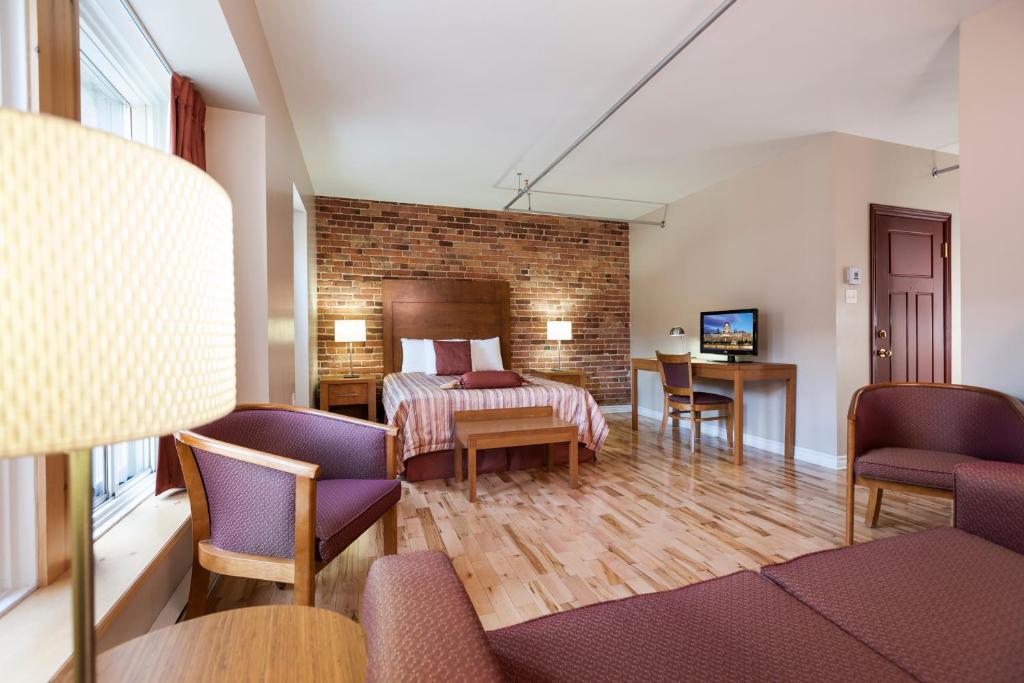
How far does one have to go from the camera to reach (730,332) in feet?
14.9

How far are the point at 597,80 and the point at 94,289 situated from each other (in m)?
3.17

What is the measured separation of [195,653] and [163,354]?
0.71 m

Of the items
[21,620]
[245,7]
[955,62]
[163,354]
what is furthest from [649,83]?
[21,620]

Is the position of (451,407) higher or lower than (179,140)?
lower

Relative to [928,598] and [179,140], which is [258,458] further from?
[928,598]

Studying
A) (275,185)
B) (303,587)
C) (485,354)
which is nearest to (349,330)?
(485,354)

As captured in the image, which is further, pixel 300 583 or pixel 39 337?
pixel 300 583

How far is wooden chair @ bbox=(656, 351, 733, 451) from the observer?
427cm

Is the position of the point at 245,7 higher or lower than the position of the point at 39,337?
higher

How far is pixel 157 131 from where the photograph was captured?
7.25 feet

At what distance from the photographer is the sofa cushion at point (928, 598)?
87 cm

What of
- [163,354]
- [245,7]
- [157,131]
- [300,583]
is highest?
[245,7]

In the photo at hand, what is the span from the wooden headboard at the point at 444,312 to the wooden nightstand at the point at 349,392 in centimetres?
56

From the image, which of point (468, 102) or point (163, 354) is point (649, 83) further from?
point (163, 354)
